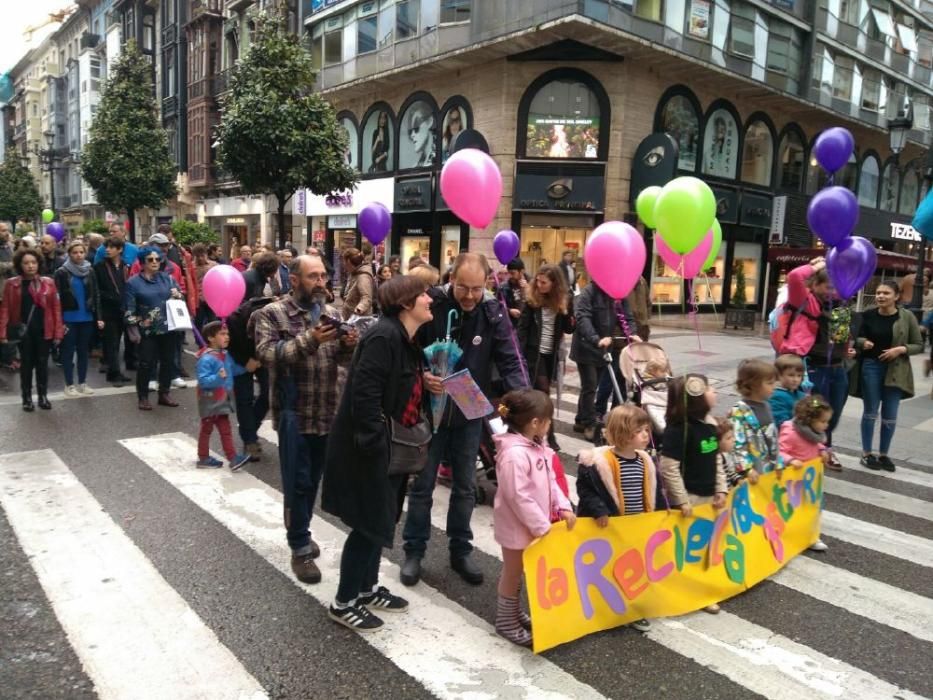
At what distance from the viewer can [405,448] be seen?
3.28m

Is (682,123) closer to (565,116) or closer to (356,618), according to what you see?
(565,116)

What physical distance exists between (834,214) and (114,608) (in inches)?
243

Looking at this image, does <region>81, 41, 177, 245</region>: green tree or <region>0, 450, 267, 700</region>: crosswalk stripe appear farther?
<region>81, 41, 177, 245</region>: green tree

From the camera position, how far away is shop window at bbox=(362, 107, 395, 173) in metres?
25.2

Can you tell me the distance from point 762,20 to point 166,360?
23.0 m

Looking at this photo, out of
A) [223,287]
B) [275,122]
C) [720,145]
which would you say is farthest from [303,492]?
[720,145]

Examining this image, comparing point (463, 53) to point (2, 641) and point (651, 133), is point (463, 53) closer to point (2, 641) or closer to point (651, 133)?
point (651, 133)

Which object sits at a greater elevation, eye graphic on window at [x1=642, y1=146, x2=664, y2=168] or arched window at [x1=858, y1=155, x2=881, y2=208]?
arched window at [x1=858, y1=155, x2=881, y2=208]

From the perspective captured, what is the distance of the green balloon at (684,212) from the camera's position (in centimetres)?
570

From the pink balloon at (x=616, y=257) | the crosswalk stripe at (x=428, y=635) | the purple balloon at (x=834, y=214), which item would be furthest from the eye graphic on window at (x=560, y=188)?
the crosswalk stripe at (x=428, y=635)

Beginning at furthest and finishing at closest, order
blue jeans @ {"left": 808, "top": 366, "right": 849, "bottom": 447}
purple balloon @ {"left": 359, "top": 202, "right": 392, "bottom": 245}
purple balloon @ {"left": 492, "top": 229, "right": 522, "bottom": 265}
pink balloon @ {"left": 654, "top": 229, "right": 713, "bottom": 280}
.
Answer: purple balloon @ {"left": 492, "top": 229, "right": 522, "bottom": 265} → purple balloon @ {"left": 359, "top": 202, "right": 392, "bottom": 245} → pink balloon @ {"left": 654, "top": 229, "right": 713, "bottom": 280} → blue jeans @ {"left": 808, "top": 366, "right": 849, "bottom": 447}

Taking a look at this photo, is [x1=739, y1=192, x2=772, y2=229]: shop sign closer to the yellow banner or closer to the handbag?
the yellow banner

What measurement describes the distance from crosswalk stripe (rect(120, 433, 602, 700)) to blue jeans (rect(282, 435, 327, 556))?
23 cm

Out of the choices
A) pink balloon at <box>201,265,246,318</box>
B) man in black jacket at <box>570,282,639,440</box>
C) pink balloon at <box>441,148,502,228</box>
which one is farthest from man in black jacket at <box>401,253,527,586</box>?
man in black jacket at <box>570,282,639,440</box>
